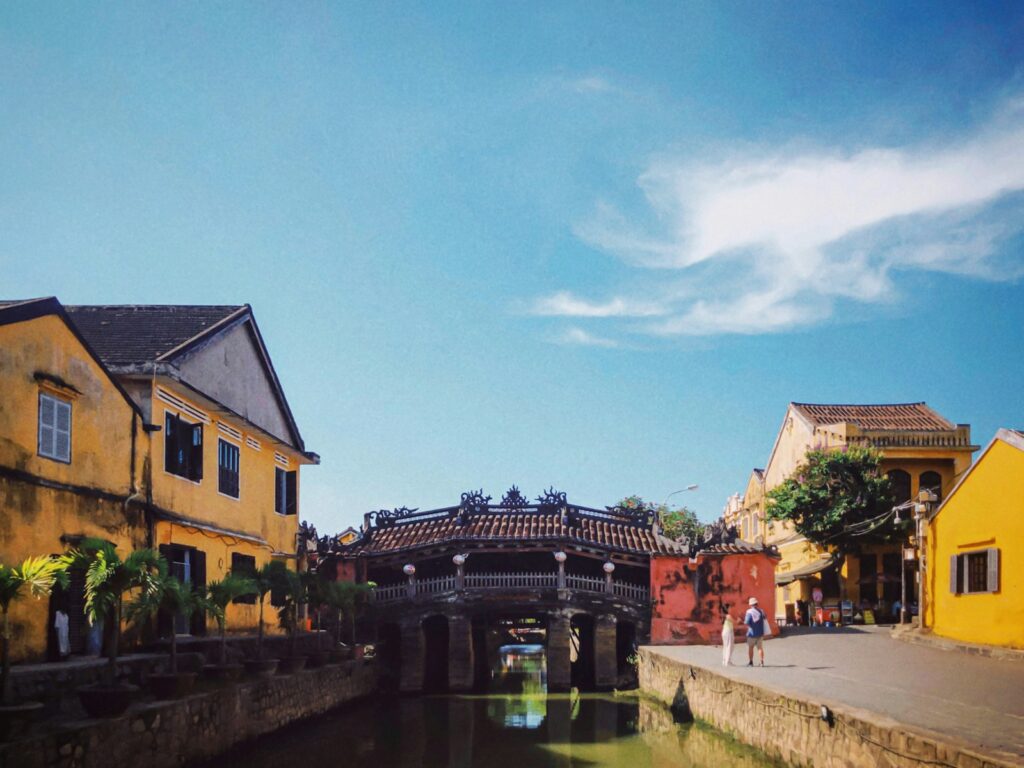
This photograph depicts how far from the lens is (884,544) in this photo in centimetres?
3591

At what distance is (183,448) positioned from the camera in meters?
19.7

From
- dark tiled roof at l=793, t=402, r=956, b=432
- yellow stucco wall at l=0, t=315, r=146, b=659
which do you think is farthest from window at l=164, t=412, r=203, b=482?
dark tiled roof at l=793, t=402, r=956, b=432

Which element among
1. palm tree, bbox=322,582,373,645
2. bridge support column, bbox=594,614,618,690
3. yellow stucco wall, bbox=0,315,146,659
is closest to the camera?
yellow stucco wall, bbox=0,315,146,659

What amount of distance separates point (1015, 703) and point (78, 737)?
10433 millimetres

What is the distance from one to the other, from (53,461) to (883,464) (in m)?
29.7

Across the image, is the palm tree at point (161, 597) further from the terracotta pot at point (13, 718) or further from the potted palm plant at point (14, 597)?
the terracotta pot at point (13, 718)

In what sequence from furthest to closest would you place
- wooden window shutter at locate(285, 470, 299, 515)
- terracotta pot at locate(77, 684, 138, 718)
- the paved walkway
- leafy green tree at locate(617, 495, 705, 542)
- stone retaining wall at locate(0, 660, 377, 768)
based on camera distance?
leafy green tree at locate(617, 495, 705, 542)
wooden window shutter at locate(285, 470, 299, 515)
terracotta pot at locate(77, 684, 138, 718)
stone retaining wall at locate(0, 660, 377, 768)
the paved walkway

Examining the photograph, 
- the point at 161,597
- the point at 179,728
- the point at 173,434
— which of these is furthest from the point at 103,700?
the point at 173,434

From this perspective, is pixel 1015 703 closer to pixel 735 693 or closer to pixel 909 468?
pixel 735 693

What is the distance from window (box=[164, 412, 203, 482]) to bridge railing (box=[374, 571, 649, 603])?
1158 cm

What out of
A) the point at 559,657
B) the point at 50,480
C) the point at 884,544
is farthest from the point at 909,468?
the point at 50,480

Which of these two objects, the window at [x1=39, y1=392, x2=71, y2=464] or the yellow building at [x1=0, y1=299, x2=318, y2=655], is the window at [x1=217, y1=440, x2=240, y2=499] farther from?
the window at [x1=39, y1=392, x2=71, y2=464]

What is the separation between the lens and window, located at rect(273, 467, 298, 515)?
26.0 m

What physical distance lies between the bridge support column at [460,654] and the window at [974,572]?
13.7m
